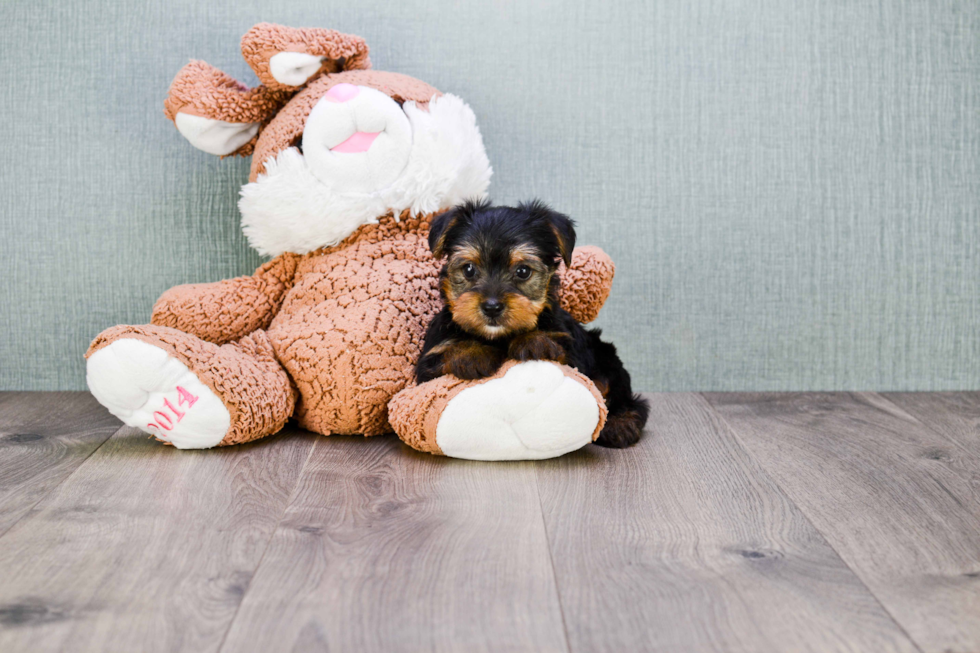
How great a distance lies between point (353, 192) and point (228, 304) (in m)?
0.50

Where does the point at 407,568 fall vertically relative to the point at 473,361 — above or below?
below

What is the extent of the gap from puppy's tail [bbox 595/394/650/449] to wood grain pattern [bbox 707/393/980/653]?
30 centimetres

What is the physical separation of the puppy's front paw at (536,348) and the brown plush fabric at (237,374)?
26.3 inches

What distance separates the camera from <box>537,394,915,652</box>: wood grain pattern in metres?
1.23

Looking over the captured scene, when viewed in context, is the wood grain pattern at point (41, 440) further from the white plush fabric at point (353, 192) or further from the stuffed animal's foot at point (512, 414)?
the stuffed animal's foot at point (512, 414)

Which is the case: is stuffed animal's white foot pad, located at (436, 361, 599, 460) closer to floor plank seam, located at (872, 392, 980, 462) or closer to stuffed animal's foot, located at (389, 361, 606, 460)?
stuffed animal's foot, located at (389, 361, 606, 460)

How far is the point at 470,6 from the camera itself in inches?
107

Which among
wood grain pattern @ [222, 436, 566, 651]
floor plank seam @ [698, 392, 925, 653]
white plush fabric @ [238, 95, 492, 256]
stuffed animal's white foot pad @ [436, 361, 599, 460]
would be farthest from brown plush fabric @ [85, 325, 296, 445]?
floor plank seam @ [698, 392, 925, 653]

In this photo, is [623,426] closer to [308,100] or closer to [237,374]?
[237,374]

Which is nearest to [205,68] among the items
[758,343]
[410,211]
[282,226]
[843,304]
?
[282,226]

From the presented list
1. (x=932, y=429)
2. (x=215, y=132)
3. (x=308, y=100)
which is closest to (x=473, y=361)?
(x=308, y=100)

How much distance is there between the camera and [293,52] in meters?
2.30

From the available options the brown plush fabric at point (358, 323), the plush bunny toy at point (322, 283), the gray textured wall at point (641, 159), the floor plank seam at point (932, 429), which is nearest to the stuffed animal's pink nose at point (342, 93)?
the plush bunny toy at point (322, 283)

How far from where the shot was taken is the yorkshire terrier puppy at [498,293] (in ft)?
6.33
